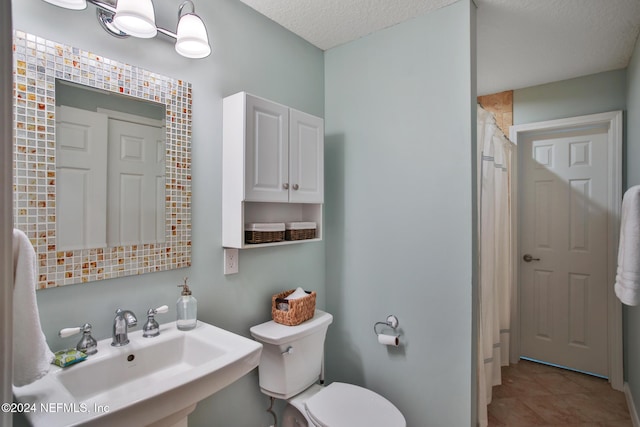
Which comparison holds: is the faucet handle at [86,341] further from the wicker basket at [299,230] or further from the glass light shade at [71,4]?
the glass light shade at [71,4]

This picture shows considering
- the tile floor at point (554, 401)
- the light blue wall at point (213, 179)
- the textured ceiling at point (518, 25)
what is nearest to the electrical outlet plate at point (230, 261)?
the light blue wall at point (213, 179)

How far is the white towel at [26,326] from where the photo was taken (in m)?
0.78

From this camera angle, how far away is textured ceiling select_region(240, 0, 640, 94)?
→ 1.77 m

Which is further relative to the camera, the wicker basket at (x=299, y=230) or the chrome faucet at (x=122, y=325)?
the wicker basket at (x=299, y=230)

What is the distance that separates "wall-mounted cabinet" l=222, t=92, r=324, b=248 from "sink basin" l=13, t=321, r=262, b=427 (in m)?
0.49

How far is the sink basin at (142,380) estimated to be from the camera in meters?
0.83

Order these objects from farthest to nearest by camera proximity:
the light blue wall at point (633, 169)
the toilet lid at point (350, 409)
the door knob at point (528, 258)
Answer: the door knob at point (528, 258) < the light blue wall at point (633, 169) < the toilet lid at point (350, 409)

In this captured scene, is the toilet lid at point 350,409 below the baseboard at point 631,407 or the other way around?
the other way around

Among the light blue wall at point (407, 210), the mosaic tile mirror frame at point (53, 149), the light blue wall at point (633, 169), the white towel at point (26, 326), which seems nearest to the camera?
the white towel at point (26, 326)

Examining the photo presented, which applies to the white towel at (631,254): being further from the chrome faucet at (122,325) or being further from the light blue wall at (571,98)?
the chrome faucet at (122,325)

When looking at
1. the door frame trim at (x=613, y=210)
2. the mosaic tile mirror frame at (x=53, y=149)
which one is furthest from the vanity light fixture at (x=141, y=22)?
the door frame trim at (x=613, y=210)

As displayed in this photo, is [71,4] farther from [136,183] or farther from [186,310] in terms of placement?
[186,310]

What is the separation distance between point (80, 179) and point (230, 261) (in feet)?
2.41

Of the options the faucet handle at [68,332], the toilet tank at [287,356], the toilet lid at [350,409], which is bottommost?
the toilet lid at [350,409]
